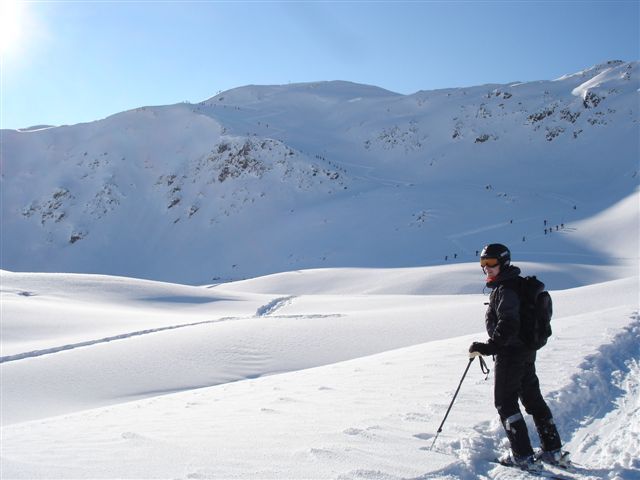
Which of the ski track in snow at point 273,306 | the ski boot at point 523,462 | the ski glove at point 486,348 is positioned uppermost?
the ski glove at point 486,348

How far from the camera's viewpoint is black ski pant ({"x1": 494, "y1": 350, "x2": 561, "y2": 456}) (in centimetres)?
437

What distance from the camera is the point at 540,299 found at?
13.9 ft

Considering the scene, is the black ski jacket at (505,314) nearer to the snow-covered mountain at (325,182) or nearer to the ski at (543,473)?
the ski at (543,473)

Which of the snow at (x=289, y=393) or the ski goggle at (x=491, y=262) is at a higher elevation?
the ski goggle at (x=491, y=262)

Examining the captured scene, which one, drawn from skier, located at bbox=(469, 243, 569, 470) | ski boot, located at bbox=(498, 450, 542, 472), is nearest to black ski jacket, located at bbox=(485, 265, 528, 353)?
skier, located at bbox=(469, 243, 569, 470)

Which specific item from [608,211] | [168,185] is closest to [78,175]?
[168,185]

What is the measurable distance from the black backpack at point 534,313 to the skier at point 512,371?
0.07m

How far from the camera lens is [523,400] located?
4555 mm

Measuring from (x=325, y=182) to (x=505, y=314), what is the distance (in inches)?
2357

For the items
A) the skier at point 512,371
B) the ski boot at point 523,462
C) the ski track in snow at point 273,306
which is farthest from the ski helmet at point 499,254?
the ski track in snow at point 273,306

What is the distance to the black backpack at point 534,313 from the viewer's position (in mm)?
4250

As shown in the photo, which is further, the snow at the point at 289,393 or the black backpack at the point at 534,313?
the snow at the point at 289,393

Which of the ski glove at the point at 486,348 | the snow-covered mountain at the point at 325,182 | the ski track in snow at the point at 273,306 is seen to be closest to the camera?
the ski glove at the point at 486,348

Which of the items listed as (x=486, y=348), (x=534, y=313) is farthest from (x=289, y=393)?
(x=534, y=313)
